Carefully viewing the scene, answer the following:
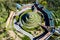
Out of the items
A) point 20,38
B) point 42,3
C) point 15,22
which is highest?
point 42,3

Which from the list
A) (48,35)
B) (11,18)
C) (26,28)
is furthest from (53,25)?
(11,18)

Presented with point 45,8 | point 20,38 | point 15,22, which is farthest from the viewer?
point 45,8

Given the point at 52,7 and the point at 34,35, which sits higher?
the point at 52,7

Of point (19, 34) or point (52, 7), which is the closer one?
point (19, 34)

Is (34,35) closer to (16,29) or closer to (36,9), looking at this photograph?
(16,29)

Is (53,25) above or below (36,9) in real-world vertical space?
below

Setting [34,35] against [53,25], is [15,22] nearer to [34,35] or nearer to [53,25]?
[34,35]

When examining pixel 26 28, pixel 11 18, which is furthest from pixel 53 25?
pixel 11 18

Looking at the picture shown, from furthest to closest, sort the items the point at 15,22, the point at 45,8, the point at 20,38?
1. the point at 45,8
2. the point at 15,22
3. the point at 20,38

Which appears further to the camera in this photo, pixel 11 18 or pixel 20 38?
pixel 11 18
